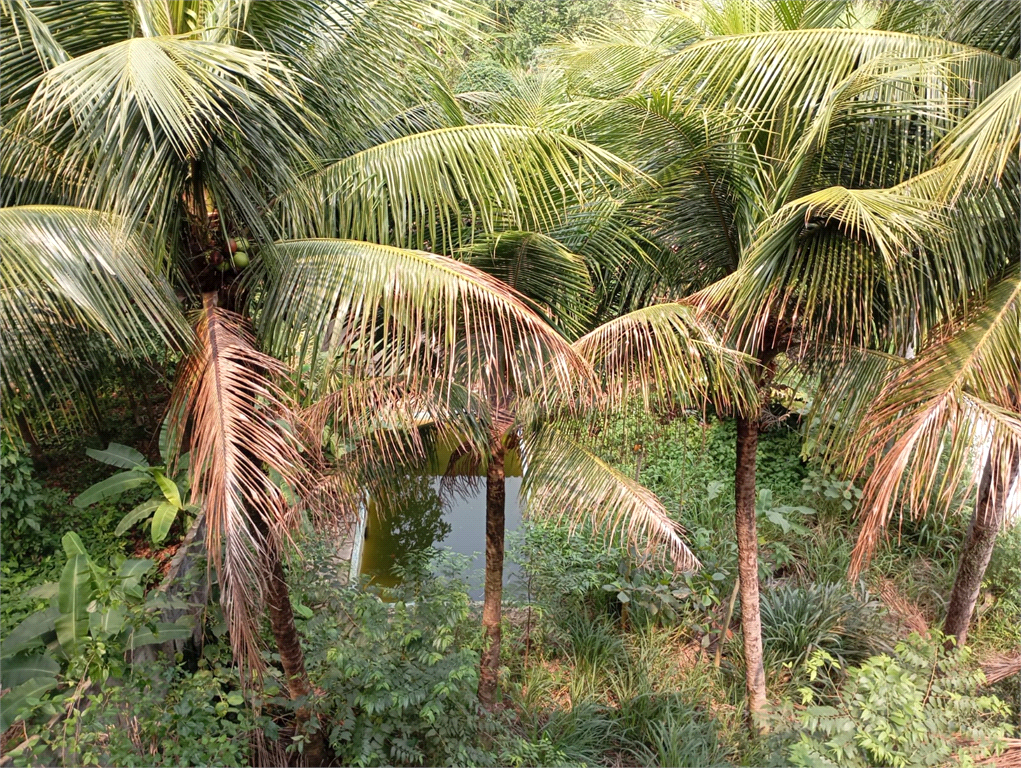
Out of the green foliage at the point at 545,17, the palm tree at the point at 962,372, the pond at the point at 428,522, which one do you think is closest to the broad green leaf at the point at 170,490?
the pond at the point at 428,522

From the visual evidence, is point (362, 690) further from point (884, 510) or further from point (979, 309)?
point (979, 309)

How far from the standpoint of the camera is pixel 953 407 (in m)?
3.24

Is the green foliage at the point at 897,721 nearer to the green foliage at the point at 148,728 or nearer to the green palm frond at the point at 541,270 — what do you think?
the green palm frond at the point at 541,270

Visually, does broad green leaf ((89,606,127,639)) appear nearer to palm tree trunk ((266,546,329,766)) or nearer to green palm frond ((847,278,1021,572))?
palm tree trunk ((266,546,329,766))

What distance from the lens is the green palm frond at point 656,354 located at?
139 inches

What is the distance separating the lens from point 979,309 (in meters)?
3.63

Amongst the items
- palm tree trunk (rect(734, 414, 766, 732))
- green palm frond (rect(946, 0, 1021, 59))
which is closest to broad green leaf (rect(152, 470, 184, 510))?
palm tree trunk (rect(734, 414, 766, 732))

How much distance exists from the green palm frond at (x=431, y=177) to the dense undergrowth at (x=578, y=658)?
146 centimetres

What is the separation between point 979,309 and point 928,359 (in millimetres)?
373

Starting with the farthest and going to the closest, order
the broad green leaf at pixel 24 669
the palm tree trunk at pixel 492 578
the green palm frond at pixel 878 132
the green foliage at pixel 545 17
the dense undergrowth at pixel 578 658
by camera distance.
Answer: the green foliage at pixel 545 17 → the palm tree trunk at pixel 492 578 → the broad green leaf at pixel 24 669 → the dense undergrowth at pixel 578 658 → the green palm frond at pixel 878 132

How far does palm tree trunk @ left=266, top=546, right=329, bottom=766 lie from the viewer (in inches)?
145

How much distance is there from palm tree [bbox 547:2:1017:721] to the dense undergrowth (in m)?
0.80

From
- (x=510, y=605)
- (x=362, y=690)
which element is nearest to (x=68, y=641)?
(x=362, y=690)

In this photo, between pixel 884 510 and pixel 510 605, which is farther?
pixel 510 605
